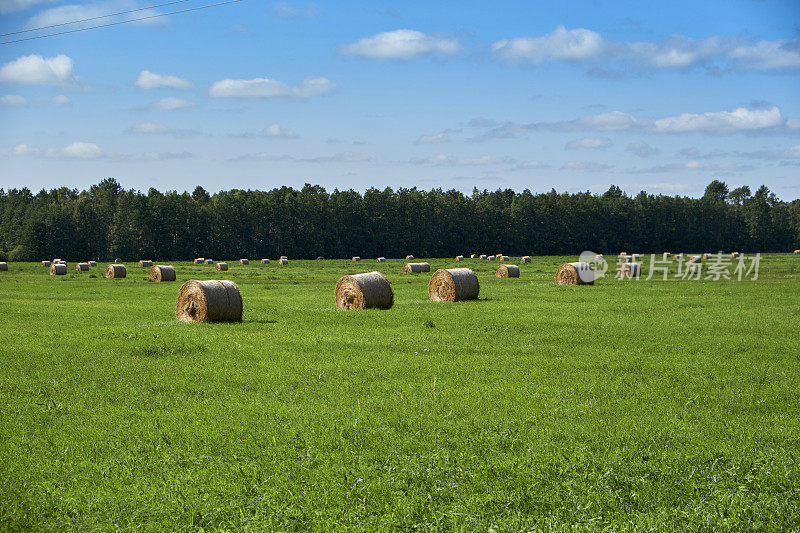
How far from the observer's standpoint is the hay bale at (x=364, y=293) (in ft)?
86.2

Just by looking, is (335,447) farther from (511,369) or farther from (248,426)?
(511,369)

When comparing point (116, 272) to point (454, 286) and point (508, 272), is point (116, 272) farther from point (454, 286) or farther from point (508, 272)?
point (454, 286)

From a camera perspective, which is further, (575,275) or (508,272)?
(508,272)

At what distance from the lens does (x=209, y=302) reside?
22.8 m

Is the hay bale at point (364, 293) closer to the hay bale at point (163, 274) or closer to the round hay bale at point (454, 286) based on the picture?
the round hay bale at point (454, 286)

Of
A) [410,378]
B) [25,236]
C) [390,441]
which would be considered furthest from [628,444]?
[25,236]

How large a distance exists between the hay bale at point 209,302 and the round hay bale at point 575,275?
A: 24.5m

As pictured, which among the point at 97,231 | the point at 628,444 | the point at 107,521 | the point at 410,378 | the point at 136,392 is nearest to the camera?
the point at 107,521

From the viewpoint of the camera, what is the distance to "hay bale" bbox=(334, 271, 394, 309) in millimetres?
26281

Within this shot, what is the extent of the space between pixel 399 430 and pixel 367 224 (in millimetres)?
127477

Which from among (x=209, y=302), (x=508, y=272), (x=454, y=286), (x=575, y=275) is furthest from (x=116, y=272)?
(x=209, y=302)

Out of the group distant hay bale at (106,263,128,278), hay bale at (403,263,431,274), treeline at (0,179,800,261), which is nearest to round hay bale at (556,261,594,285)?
hay bale at (403,263,431,274)

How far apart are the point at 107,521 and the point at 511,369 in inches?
340

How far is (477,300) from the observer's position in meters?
31.6
